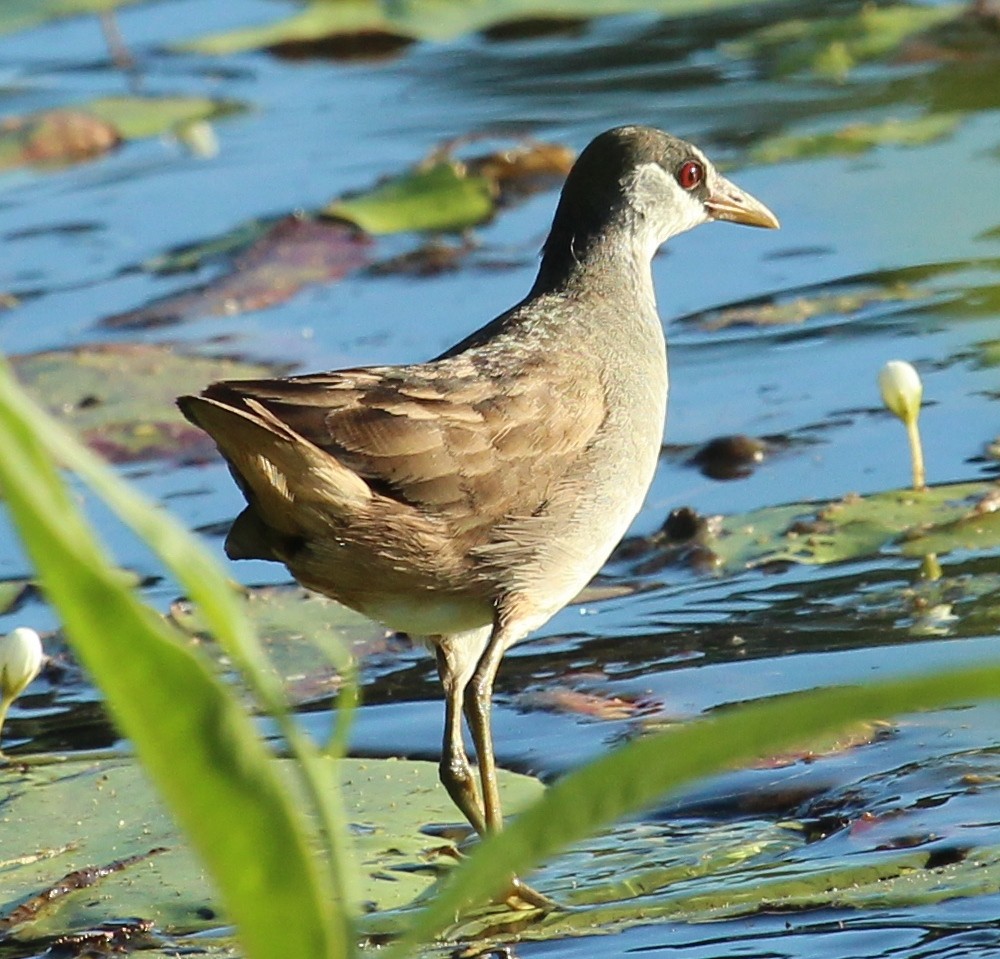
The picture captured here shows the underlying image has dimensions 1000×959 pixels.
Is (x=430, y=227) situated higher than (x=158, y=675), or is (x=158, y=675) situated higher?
(x=158, y=675)

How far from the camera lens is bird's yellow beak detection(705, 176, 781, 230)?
5461 millimetres

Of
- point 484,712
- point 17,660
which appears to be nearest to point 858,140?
point 484,712

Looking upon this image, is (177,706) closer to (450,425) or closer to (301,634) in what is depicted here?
(450,425)

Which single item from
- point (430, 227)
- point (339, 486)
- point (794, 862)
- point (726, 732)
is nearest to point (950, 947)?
point (794, 862)

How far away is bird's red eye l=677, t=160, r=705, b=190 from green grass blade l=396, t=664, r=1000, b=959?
3907mm

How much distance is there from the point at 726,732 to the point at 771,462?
4.65 meters

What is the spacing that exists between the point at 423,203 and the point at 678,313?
1567 millimetres

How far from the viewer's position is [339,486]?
12.1 ft

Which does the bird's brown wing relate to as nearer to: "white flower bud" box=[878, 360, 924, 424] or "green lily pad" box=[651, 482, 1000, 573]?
"green lily pad" box=[651, 482, 1000, 573]

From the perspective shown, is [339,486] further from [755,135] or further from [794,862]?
[755,135]

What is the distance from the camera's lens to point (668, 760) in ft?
4.71

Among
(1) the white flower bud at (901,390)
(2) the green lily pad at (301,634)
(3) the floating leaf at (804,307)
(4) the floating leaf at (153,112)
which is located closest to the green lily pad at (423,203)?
(3) the floating leaf at (804,307)

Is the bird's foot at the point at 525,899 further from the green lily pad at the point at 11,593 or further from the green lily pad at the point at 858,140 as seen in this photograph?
the green lily pad at the point at 858,140

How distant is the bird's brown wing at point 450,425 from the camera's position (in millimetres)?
3699
